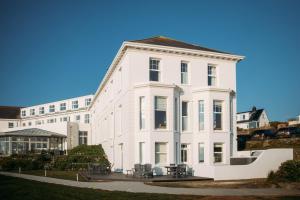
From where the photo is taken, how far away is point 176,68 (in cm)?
2947

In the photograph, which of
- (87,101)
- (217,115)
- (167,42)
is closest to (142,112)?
(217,115)

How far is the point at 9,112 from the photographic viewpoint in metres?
90.8

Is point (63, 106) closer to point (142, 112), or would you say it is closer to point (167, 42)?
point (167, 42)

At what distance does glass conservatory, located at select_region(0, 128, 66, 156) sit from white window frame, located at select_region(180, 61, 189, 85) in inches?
1057

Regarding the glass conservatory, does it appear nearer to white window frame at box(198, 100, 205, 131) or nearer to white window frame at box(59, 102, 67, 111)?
white window frame at box(59, 102, 67, 111)

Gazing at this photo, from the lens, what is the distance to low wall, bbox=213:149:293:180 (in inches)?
914

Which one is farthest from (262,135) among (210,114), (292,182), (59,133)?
(59,133)

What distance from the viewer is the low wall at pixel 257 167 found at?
23219 millimetres

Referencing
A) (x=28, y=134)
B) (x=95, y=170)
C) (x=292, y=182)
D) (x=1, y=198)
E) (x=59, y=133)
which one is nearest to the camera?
→ (x=1, y=198)

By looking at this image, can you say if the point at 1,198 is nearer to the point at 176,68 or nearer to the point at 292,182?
the point at 292,182

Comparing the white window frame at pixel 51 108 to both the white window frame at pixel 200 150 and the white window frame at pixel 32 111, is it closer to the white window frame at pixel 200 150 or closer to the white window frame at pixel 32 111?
the white window frame at pixel 32 111

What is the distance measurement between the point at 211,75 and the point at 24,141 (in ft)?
102

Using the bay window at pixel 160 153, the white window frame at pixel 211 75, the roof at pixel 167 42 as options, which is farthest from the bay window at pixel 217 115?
the roof at pixel 167 42

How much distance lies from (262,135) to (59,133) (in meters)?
29.8
